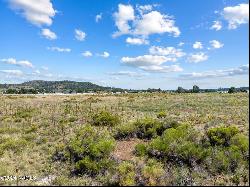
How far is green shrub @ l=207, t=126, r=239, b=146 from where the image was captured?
1432 cm

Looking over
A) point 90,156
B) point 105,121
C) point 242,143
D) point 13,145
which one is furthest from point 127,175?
point 105,121

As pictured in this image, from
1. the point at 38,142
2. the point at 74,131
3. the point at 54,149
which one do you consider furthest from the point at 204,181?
the point at 74,131

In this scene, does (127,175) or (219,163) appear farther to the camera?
(219,163)

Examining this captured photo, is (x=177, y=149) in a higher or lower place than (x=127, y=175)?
higher

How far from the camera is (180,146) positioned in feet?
41.8

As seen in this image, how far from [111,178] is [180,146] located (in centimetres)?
333

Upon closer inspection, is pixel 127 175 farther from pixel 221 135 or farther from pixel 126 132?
pixel 126 132

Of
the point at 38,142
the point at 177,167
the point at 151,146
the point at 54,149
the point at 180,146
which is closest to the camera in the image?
the point at 177,167

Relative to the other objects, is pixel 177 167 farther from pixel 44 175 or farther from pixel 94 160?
pixel 44 175

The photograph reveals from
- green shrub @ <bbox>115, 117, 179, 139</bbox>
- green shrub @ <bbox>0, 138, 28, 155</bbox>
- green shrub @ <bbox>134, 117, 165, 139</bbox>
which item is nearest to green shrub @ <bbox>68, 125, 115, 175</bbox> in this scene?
green shrub @ <bbox>0, 138, 28, 155</bbox>

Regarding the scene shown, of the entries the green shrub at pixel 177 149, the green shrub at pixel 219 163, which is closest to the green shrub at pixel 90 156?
the green shrub at pixel 177 149

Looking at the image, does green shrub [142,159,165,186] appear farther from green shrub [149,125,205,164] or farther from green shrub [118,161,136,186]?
green shrub [149,125,205,164]

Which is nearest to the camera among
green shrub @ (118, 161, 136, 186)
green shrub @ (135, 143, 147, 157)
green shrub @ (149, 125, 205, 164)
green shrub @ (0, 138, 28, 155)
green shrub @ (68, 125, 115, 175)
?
green shrub @ (118, 161, 136, 186)

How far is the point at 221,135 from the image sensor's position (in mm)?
14867
